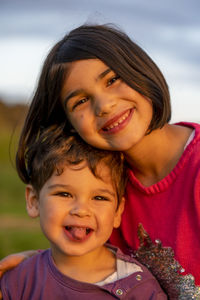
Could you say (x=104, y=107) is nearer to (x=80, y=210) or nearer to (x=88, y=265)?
(x=80, y=210)

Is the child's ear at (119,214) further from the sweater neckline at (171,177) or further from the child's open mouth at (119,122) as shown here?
the child's open mouth at (119,122)

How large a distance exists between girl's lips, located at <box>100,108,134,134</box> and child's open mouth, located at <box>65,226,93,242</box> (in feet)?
1.77

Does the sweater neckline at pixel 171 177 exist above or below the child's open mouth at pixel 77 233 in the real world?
above

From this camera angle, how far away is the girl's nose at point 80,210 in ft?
8.91

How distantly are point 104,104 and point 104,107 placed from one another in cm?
2

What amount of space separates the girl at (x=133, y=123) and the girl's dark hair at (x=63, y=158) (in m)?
0.06

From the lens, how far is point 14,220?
10.6 metres

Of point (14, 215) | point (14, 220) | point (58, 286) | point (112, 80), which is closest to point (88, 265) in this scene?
point (58, 286)

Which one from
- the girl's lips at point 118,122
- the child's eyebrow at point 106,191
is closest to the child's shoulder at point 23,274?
the child's eyebrow at point 106,191

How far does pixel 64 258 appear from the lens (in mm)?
2875

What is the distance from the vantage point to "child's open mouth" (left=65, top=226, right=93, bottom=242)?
275cm

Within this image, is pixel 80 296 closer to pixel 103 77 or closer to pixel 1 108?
pixel 103 77

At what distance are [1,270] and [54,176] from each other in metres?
0.65

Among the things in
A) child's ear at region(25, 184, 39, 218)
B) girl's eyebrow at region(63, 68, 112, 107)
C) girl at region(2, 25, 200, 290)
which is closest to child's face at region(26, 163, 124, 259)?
child's ear at region(25, 184, 39, 218)
